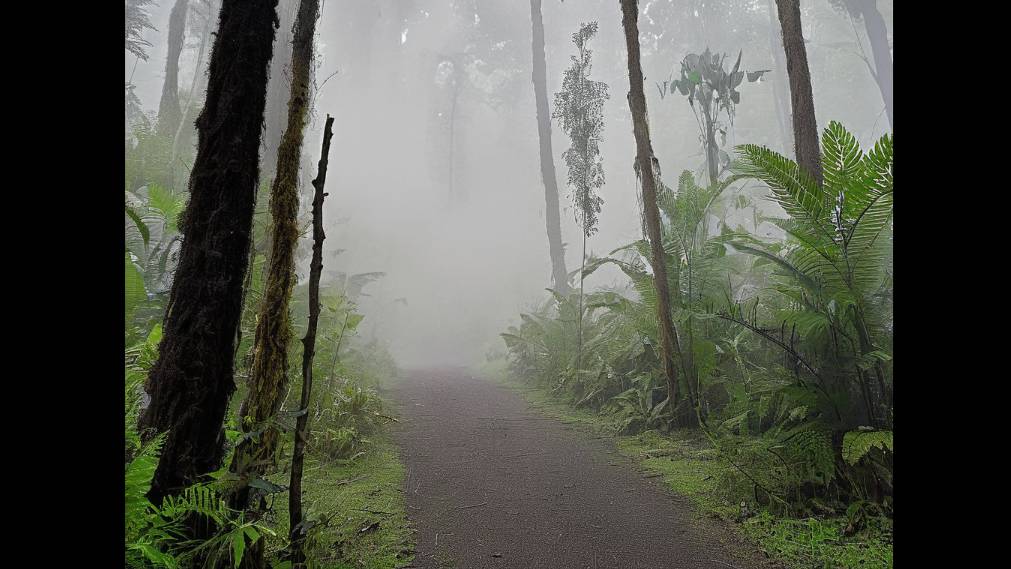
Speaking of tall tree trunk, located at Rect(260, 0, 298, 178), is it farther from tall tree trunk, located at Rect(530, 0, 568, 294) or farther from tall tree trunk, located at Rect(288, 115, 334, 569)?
tall tree trunk, located at Rect(530, 0, 568, 294)

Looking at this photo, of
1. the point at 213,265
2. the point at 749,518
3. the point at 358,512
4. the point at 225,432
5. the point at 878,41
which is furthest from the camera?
the point at 878,41

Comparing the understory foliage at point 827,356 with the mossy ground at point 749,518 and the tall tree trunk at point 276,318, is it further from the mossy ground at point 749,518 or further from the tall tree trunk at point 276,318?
the tall tree trunk at point 276,318

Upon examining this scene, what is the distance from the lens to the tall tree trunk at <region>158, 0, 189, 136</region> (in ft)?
42.5

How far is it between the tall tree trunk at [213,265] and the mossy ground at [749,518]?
2968mm

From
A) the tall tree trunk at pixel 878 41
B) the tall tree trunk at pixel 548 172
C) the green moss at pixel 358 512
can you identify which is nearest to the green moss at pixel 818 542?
the green moss at pixel 358 512

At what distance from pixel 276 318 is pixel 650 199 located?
466 cm

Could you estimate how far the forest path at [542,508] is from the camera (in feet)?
9.51

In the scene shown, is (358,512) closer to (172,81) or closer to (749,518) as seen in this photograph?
(749,518)

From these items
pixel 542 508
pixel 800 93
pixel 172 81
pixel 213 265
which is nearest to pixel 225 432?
pixel 213 265

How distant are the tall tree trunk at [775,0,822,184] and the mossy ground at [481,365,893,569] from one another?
2908mm

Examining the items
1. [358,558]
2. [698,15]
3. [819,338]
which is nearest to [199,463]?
[358,558]

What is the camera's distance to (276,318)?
2.49 m
